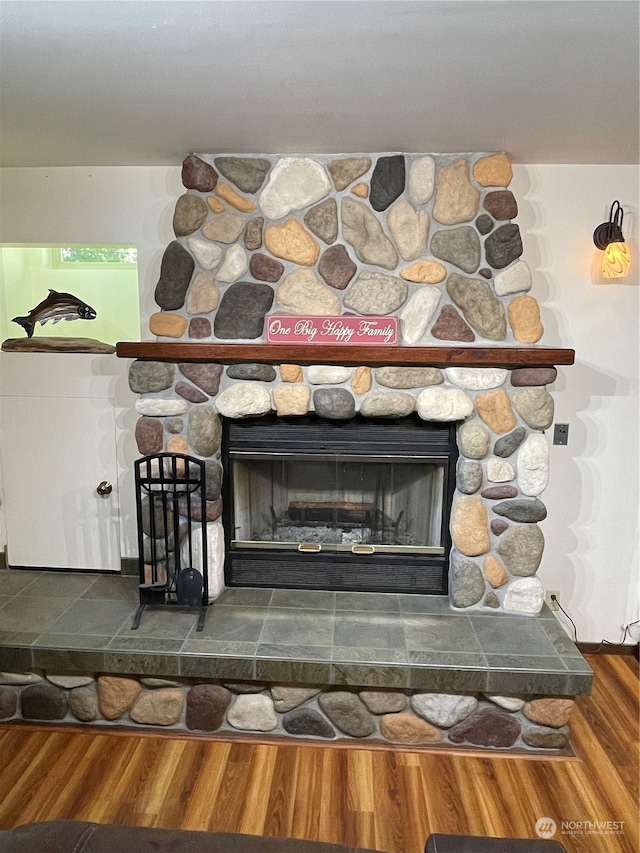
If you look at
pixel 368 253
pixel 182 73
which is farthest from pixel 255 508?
pixel 182 73

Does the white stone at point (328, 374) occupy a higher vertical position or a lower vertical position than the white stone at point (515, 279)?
lower

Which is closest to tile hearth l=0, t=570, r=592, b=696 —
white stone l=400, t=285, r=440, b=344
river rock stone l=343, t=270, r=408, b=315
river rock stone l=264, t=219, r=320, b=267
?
white stone l=400, t=285, r=440, b=344

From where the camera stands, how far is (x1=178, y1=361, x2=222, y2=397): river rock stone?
2.24m

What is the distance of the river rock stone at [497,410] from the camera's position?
2191 mm

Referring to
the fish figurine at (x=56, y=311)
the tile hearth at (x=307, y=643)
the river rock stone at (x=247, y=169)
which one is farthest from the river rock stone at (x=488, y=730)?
the fish figurine at (x=56, y=311)

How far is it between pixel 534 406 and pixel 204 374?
1.31 meters

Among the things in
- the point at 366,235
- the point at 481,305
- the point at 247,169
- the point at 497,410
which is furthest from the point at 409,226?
the point at 497,410

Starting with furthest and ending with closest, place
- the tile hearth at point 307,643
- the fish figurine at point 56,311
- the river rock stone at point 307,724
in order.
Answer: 1. the fish figurine at point 56,311
2. the river rock stone at point 307,724
3. the tile hearth at point 307,643

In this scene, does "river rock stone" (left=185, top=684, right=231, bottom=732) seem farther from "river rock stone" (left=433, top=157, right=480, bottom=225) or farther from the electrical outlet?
"river rock stone" (left=433, top=157, right=480, bottom=225)

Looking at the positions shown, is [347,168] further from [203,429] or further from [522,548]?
[522,548]

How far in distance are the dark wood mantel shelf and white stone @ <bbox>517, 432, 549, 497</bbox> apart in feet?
1.00

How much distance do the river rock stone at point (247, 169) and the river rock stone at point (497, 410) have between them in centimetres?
123

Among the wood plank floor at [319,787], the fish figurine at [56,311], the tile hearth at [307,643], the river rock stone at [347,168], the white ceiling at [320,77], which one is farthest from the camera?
the fish figurine at [56,311]

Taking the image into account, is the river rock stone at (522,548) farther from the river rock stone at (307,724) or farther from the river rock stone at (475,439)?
the river rock stone at (307,724)
